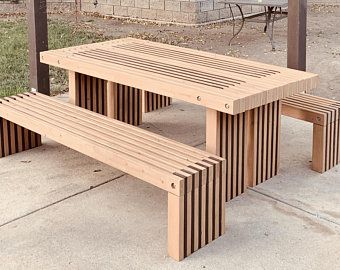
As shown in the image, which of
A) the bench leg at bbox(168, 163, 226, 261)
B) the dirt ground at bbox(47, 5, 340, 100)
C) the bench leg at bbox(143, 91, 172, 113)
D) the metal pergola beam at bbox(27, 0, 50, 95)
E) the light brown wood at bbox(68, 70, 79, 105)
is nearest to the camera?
the bench leg at bbox(168, 163, 226, 261)

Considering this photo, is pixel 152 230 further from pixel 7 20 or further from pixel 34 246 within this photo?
pixel 7 20

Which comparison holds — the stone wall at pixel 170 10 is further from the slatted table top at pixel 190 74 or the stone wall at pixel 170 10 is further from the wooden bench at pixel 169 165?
the wooden bench at pixel 169 165

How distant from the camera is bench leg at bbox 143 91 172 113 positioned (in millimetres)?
5094

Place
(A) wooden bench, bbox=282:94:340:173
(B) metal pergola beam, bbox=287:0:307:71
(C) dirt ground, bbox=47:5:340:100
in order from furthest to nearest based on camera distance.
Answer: (C) dirt ground, bbox=47:5:340:100, (B) metal pergola beam, bbox=287:0:307:71, (A) wooden bench, bbox=282:94:340:173

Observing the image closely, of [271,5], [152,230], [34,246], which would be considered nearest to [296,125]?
[152,230]

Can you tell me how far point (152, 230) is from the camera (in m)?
3.08

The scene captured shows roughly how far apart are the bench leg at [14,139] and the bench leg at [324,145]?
1.88 m

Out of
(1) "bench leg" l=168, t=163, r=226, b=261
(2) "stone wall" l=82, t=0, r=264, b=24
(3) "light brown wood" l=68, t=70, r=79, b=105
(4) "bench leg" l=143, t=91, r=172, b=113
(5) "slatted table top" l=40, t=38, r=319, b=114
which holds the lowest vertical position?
(1) "bench leg" l=168, t=163, r=226, b=261

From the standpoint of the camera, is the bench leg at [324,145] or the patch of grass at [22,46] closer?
the bench leg at [324,145]

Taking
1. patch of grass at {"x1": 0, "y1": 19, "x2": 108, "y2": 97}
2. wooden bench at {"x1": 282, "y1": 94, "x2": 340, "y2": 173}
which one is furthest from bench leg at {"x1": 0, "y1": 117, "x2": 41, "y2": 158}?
wooden bench at {"x1": 282, "y1": 94, "x2": 340, "y2": 173}

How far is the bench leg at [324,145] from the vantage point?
376 cm

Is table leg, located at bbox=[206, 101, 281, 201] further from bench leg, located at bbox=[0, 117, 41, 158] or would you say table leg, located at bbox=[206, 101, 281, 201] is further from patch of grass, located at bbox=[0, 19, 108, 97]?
patch of grass, located at bbox=[0, 19, 108, 97]

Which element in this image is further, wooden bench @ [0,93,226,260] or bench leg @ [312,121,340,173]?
bench leg @ [312,121,340,173]

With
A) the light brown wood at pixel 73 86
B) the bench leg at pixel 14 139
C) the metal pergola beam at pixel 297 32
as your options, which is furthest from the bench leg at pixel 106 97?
the metal pergola beam at pixel 297 32
